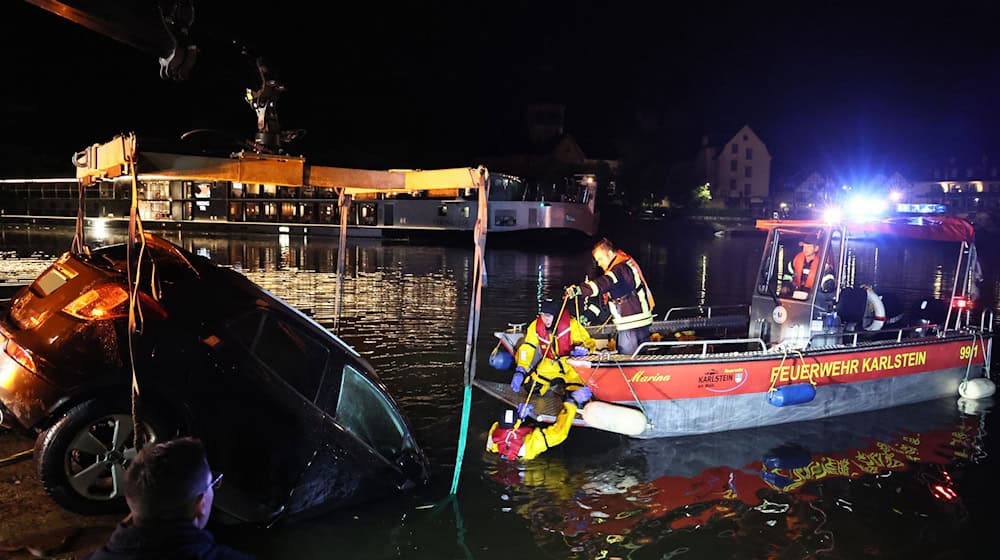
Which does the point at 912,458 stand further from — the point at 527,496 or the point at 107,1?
the point at 107,1

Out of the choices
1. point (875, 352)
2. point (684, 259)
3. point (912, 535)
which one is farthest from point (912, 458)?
point (684, 259)

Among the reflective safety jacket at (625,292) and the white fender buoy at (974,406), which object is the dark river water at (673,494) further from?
the reflective safety jacket at (625,292)

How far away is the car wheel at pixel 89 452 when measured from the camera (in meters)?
4.80

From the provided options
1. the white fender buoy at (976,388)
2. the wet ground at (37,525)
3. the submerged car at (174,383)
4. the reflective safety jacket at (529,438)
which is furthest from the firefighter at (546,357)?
the white fender buoy at (976,388)

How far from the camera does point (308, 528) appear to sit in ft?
18.5

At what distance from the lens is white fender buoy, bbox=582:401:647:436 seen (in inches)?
317

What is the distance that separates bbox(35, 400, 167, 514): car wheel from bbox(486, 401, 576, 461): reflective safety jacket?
3.92m

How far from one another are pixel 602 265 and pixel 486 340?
6191mm

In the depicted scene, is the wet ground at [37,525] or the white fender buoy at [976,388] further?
the white fender buoy at [976,388]

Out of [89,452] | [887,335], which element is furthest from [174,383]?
[887,335]

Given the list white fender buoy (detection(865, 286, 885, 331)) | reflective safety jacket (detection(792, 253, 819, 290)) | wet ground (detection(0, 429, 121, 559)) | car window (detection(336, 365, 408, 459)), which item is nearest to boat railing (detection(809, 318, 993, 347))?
white fender buoy (detection(865, 286, 885, 331))

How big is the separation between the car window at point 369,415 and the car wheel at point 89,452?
139 cm

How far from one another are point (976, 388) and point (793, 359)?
4.12 meters

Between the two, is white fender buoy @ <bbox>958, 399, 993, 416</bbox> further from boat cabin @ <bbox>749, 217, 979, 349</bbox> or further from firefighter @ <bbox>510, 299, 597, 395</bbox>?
firefighter @ <bbox>510, 299, 597, 395</bbox>
